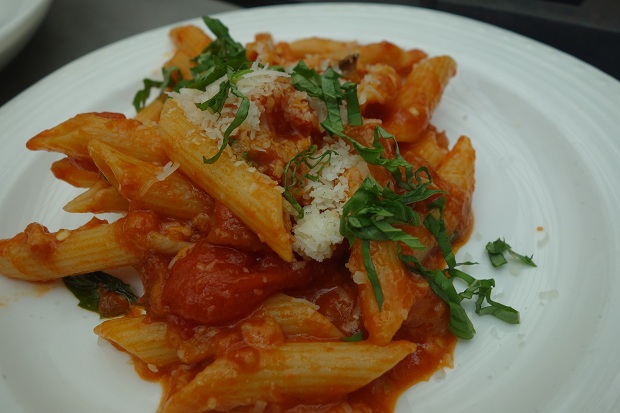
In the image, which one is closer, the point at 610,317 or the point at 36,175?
the point at 610,317

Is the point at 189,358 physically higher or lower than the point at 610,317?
lower

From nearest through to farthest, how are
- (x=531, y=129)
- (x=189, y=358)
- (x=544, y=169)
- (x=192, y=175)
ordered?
(x=189, y=358) → (x=192, y=175) → (x=544, y=169) → (x=531, y=129)

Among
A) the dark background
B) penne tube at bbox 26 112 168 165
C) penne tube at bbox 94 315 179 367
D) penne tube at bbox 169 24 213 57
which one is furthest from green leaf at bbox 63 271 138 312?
the dark background

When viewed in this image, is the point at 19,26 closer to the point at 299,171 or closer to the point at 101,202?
the point at 101,202

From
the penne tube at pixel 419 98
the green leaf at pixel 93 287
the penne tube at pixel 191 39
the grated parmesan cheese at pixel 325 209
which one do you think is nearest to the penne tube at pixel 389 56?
the penne tube at pixel 419 98

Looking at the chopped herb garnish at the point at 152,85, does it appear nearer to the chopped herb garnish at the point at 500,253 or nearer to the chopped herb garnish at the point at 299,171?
the chopped herb garnish at the point at 299,171

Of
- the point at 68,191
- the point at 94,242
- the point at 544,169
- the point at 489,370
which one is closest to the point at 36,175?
the point at 68,191

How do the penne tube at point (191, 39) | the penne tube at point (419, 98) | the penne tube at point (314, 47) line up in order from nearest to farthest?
the penne tube at point (419, 98) < the penne tube at point (314, 47) < the penne tube at point (191, 39)

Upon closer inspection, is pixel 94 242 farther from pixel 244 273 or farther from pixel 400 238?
pixel 400 238
